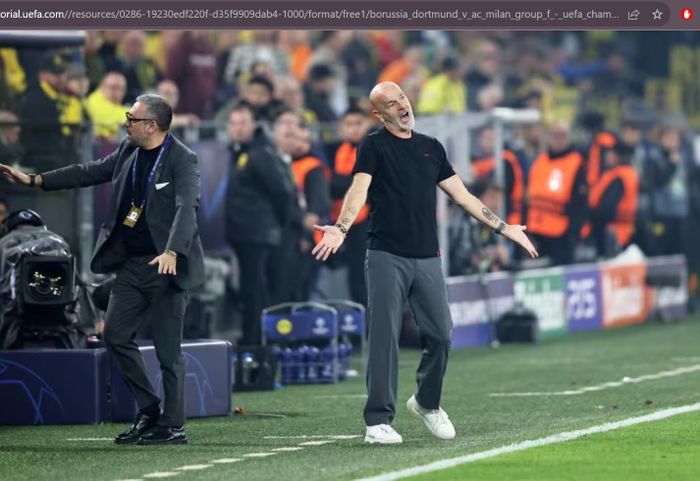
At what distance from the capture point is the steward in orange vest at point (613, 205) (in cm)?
2555

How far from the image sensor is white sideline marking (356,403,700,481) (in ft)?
33.8

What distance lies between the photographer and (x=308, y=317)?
56.5 feet

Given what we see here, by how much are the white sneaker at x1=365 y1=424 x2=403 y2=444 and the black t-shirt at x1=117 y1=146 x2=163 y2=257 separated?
1.66m

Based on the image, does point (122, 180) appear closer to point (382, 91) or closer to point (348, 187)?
point (382, 91)

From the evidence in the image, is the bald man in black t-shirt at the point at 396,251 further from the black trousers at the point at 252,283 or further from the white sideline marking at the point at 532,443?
the black trousers at the point at 252,283

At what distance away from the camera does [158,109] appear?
1223 centimetres

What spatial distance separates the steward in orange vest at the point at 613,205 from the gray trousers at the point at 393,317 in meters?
13.6

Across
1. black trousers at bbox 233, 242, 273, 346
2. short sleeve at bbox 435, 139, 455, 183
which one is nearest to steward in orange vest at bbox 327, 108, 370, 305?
black trousers at bbox 233, 242, 273, 346

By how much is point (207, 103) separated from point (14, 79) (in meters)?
5.88

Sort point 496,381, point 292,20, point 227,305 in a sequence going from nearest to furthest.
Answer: point 292,20 < point 496,381 < point 227,305

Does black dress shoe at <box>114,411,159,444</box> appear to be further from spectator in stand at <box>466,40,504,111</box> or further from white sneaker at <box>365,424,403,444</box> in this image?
spectator in stand at <box>466,40,504,111</box>

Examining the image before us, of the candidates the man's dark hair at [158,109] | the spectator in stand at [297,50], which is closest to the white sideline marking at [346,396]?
the man's dark hair at [158,109]

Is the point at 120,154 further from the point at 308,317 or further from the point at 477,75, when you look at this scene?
the point at 477,75

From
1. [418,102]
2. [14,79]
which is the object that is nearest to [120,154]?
[14,79]
